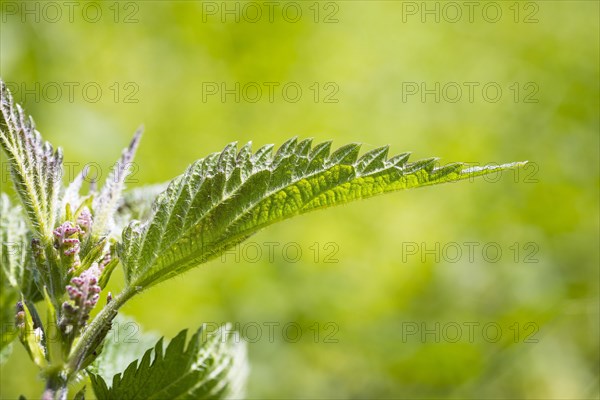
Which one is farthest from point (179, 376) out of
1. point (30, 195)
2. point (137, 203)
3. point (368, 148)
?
point (368, 148)

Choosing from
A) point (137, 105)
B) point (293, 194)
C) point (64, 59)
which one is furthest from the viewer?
point (137, 105)

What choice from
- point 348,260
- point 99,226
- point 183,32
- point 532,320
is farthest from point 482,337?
point 99,226

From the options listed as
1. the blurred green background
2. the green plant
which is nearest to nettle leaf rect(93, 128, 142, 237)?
the green plant

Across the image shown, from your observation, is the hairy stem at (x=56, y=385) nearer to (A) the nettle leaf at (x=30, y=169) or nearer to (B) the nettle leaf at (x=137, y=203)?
Answer: (A) the nettle leaf at (x=30, y=169)

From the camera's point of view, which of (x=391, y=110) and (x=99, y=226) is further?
(x=391, y=110)

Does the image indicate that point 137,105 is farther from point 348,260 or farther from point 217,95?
point 348,260
